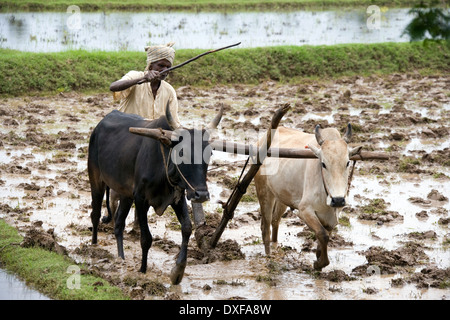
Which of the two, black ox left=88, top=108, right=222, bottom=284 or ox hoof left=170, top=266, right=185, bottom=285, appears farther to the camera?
ox hoof left=170, top=266, right=185, bottom=285

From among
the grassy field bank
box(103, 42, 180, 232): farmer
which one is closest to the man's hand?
box(103, 42, 180, 232): farmer

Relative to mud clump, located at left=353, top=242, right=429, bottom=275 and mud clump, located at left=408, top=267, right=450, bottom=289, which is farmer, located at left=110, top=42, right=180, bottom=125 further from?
mud clump, located at left=408, top=267, right=450, bottom=289

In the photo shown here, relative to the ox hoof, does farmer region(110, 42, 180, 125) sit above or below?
above

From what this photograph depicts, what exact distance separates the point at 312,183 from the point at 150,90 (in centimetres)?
214

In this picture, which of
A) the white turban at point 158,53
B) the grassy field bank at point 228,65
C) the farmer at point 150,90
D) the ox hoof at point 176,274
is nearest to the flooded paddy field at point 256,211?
the ox hoof at point 176,274

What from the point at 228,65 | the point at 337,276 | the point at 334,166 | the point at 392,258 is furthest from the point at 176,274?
the point at 228,65

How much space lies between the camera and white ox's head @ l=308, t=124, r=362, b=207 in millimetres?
6113

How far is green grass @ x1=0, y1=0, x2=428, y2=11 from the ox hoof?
20599 millimetres

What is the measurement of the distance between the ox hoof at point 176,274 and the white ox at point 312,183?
1.31 m

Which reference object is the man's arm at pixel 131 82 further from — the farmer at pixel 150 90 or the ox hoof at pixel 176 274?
the ox hoof at pixel 176 274

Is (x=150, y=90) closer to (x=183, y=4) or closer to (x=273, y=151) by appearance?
(x=273, y=151)

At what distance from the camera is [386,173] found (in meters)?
10.3

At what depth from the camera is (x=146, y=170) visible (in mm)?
6270
